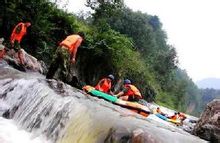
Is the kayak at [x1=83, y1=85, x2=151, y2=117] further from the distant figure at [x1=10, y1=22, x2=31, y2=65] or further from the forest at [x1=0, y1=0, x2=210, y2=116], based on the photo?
the forest at [x1=0, y1=0, x2=210, y2=116]

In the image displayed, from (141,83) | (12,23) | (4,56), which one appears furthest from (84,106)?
(141,83)

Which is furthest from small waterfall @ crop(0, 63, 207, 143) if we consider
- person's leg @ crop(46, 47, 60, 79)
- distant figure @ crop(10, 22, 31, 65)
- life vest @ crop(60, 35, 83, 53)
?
distant figure @ crop(10, 22, 31, 65)

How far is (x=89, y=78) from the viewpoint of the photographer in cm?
2659

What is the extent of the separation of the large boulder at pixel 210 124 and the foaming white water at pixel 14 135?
24.8 ft

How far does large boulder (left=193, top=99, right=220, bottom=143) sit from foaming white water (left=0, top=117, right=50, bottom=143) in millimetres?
7546

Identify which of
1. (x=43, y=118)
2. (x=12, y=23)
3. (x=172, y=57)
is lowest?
(x=43, y=118)

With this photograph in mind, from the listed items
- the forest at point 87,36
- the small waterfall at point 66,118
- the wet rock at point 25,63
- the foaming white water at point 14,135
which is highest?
the forest at point 87,36

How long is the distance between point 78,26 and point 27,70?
288 inches

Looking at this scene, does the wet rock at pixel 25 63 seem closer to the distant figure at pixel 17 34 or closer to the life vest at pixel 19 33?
the distant figure at pixel 17 34

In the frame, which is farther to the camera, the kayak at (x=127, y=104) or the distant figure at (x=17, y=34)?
the distant figure at (x=17, y=34)

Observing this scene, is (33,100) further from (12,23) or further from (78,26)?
(78,26)

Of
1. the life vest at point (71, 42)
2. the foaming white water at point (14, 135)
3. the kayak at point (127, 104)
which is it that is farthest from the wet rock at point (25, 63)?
the foaming white water at point (14, 135)

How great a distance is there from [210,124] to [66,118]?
767 cm

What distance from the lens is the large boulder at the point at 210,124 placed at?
15.2m
